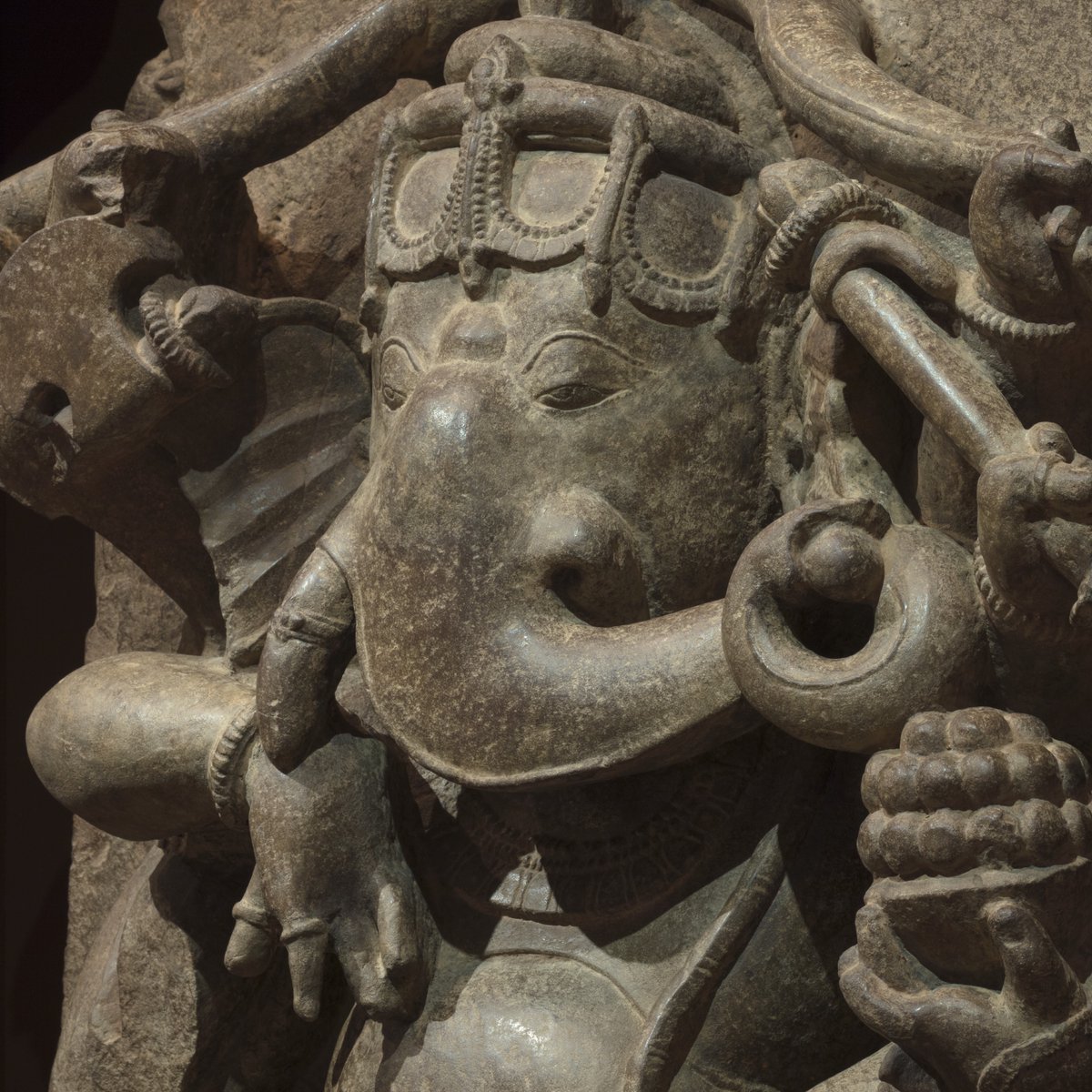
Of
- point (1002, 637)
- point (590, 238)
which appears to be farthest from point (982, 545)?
point (590, 238)

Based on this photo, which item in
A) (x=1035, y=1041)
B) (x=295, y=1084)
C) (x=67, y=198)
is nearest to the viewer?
(x=1035, y=1041)

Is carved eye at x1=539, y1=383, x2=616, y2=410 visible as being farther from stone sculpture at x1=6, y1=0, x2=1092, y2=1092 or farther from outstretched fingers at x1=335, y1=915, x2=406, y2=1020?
outstretched fingers at x1=335, y1=915, x2=406, y2=1020

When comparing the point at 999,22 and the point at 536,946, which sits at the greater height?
the point at 999,22

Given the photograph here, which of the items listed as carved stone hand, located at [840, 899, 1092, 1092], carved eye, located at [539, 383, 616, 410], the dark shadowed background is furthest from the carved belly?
the dark shadowed background

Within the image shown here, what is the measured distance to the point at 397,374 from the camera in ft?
5.86

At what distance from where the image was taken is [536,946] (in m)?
1.82

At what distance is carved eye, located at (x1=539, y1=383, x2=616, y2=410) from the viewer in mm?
1688

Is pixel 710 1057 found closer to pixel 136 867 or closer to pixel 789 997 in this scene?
pixel 789 997

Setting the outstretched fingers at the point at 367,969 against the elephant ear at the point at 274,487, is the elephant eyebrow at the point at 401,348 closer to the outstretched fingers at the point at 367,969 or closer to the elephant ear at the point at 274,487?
the elephant ear at the point at 274,487

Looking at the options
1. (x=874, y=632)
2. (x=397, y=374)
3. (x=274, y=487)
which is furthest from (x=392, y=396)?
(x=874, y=632)

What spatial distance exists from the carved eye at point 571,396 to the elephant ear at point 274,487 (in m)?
0.47

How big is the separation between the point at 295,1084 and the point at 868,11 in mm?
1356

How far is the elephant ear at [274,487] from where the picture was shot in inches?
81.2

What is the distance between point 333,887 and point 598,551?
44 cm
